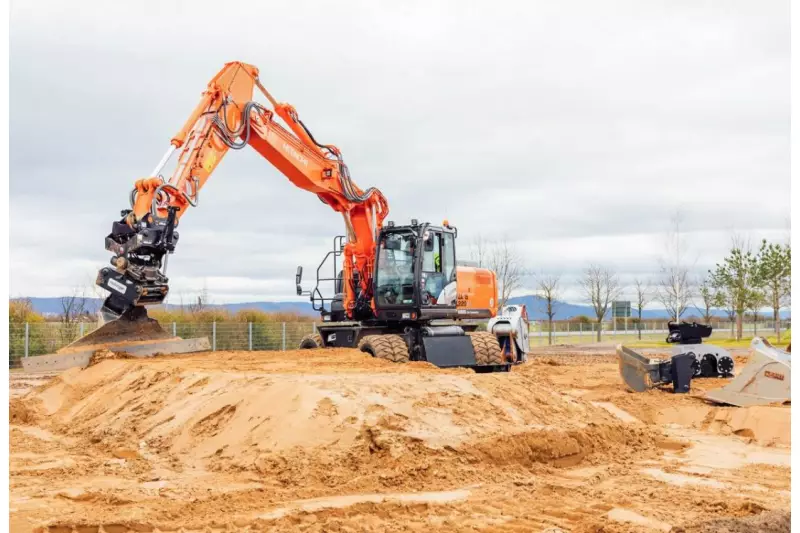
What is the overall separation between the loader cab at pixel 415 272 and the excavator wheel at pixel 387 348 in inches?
42.6

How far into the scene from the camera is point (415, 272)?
14.5 meters

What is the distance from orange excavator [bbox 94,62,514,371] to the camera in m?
12.5

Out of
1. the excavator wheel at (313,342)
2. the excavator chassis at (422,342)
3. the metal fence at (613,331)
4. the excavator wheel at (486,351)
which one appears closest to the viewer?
the excavator chassis at (422,342)

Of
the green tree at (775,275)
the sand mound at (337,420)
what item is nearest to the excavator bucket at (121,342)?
the sand mound at (337,420)

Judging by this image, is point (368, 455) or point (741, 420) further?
point (741, 420)

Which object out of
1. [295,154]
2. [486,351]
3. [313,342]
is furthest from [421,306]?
[295,154]

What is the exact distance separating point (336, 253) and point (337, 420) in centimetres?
785

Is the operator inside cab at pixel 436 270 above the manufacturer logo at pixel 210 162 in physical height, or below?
below

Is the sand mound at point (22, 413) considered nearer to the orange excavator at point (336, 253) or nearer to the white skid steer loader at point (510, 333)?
the orange excavator at point (336, 253)

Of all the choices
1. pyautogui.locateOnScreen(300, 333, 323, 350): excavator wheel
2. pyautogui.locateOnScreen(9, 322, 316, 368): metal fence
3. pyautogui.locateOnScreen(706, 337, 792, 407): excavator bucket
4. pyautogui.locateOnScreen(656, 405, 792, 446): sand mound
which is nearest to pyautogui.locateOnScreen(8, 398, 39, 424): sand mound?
pyautogui.locateOnScreen(300, 333, 323, 350): excavator wheel

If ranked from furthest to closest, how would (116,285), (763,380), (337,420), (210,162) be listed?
(210,162) < (116,285) < (763,380) < (337,420)

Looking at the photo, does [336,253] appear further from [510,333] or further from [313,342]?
[510,333]

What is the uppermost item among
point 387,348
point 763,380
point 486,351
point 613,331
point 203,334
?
point 387,348

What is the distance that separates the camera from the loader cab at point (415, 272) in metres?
14.5
